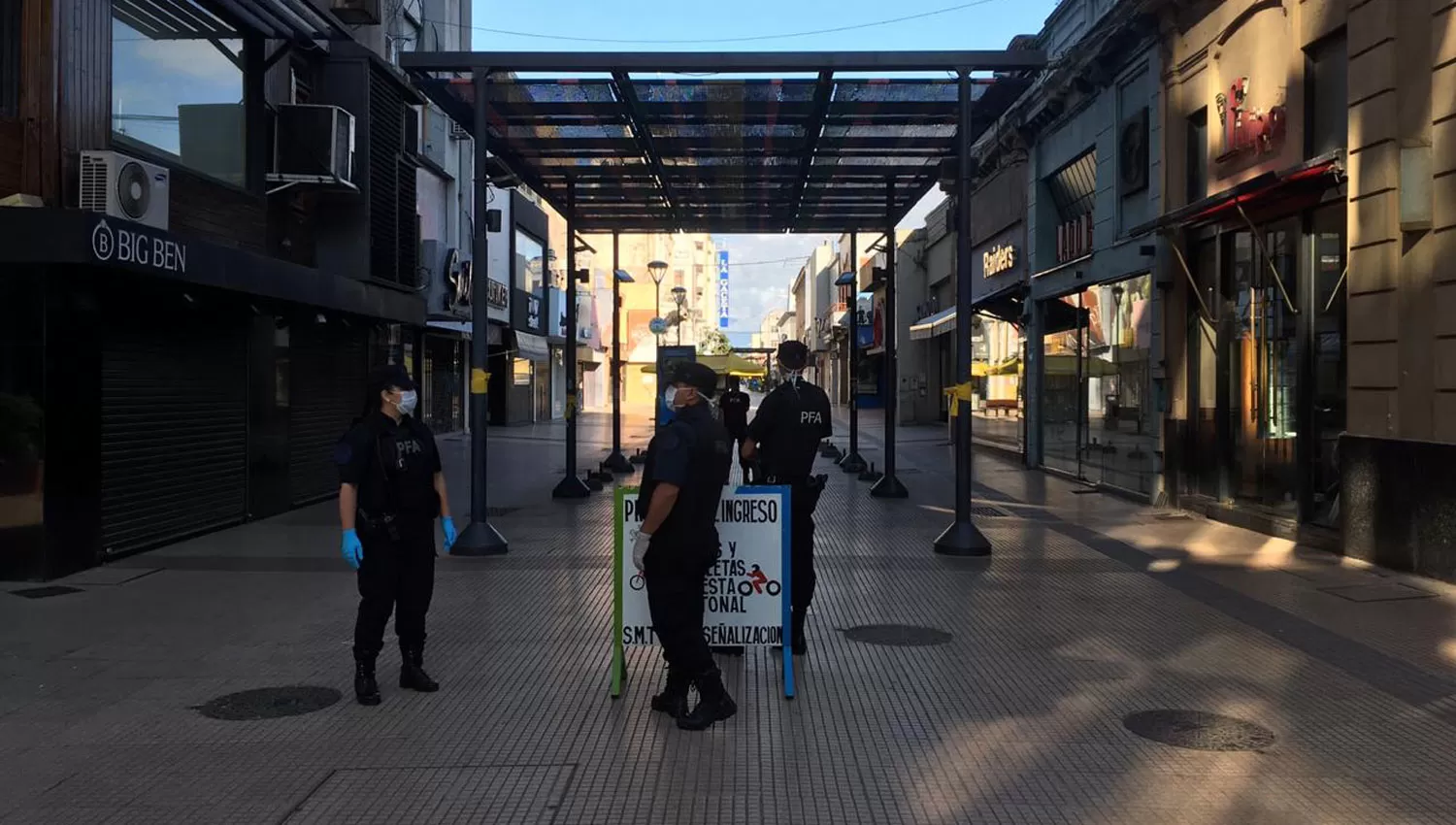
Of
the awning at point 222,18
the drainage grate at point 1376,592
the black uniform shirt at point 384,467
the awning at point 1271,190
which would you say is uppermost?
the awning at point 222,18

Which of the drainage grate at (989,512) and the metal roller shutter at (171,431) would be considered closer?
the metal roller shutter at (171,431)

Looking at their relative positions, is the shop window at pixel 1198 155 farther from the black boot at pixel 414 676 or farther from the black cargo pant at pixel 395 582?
the black boot at pixel 414 676

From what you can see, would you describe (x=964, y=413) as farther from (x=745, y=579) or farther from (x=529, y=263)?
(x=529, y=263)

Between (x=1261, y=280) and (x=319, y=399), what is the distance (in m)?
11.3

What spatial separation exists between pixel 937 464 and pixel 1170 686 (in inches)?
622

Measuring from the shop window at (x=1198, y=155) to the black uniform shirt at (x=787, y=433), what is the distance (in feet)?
28.5

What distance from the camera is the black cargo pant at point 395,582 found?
5.93m

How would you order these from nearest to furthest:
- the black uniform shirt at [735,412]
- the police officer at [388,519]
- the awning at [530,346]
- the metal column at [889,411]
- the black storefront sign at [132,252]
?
the police officer at [388,519], the black storefront sign at [132,252], the metal column at [889,411], the black uniform shirt at [735,412], the awning at [530,346]

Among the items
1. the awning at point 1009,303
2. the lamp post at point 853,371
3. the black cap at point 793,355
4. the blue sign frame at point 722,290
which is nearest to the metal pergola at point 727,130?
the lamp post at point 853,371

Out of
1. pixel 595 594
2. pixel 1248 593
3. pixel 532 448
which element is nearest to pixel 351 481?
pixel 595 594

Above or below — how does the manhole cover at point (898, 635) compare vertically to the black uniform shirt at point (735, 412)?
below

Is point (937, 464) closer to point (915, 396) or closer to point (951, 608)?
point (951, 608)

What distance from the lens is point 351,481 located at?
19.2 feet

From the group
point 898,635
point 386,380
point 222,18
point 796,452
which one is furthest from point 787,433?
point 222,18
